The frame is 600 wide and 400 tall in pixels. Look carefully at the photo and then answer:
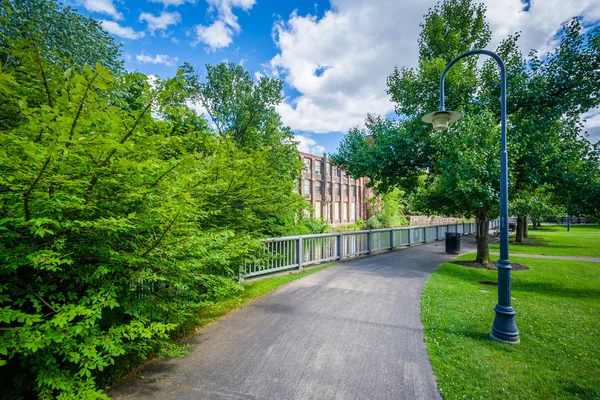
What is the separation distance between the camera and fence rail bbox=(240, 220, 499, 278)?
7.68 meters

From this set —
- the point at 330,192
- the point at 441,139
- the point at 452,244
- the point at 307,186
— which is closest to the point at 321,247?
the point at 441,139

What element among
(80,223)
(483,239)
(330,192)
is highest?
(330,192)

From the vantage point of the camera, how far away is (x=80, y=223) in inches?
79.8

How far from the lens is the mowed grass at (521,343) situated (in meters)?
2.95

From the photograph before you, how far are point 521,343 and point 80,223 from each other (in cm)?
592

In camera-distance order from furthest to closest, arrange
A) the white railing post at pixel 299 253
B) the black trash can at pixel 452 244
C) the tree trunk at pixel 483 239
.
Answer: the black trash can at pixel 452 244, the tree trunk at pixel 483 239, the white railing post at pixel 299 253

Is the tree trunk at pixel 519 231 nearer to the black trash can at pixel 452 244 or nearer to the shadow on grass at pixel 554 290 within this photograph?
the black trash can at pixel 452 244

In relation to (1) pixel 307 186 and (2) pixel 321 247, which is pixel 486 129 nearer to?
(2) pixel 321 247

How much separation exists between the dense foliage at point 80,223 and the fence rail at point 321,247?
3.52 m

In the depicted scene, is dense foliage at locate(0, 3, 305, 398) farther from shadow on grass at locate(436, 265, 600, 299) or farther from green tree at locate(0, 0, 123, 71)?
green tree at locate(0, 0, 123, 71)

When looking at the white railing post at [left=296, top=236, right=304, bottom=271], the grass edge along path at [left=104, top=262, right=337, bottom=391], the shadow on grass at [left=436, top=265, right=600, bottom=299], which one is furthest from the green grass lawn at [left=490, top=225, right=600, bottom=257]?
the grass edge along path at [left=104, top=262, right=337, bottom=391]

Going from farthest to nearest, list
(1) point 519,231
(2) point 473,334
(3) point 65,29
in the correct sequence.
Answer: (1) point 519,231
(3) point 65,29
(2) point 473,334

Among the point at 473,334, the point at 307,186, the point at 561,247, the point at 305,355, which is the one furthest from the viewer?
the point at 307,186


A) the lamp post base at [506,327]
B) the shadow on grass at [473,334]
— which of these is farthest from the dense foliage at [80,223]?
the lamp post base at [506,327]
